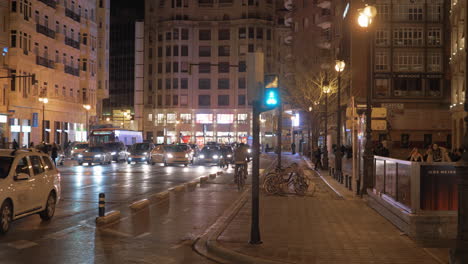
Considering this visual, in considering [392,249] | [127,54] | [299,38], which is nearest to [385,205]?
[392,249]

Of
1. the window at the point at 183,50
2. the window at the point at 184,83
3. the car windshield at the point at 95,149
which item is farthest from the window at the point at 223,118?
the car windshield at the point at 95,149

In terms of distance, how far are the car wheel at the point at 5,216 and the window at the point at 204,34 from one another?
91.0 metres

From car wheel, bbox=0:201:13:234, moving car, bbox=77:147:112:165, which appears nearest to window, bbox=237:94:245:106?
moving car, bbox=77:147:112:165

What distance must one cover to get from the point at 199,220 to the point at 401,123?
50.1m

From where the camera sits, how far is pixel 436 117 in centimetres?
6056

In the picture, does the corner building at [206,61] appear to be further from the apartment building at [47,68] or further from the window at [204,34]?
the apartment building at [47,68]

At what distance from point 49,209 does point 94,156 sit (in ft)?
105

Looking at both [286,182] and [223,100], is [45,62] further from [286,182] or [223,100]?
[223,100]

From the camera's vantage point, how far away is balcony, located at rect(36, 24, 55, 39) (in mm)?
53031

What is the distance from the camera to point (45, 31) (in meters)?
54.4

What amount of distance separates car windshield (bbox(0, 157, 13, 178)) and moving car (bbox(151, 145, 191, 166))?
31.8 metres

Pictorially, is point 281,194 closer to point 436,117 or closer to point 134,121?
point 436,117

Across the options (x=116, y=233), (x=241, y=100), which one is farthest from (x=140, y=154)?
(x=241, y=100)

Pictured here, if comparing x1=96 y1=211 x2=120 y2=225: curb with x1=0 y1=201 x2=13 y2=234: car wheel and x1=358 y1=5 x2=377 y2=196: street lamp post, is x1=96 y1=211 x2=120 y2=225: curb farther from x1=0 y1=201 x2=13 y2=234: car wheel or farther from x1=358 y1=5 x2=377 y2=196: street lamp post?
x1=358 y1=5 x2=377 y2=196: street lamp post
